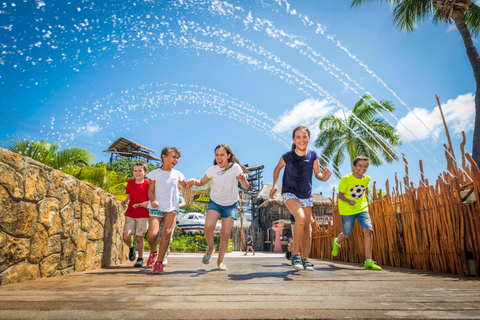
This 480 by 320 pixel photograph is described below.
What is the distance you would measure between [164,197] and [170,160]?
48cm

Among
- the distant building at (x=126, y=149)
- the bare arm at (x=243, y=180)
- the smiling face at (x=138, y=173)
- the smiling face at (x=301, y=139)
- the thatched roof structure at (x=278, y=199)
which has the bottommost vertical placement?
the bare arm at (x=243, y=180)

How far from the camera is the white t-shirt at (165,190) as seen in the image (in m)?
3.79

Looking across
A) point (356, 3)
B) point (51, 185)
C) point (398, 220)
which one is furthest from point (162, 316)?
point (356, 3)

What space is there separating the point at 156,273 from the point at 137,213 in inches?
52.9

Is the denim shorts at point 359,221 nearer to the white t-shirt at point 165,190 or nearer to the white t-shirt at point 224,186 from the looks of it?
the white t-shirt at point 224,186

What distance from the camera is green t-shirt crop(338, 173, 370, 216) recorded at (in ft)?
14.7

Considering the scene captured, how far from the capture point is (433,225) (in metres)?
3.62

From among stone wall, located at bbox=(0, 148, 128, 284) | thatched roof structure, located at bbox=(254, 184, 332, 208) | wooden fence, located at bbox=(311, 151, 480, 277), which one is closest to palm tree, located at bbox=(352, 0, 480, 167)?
wooden fence, located at bbox=(311, 151, 480, 277)

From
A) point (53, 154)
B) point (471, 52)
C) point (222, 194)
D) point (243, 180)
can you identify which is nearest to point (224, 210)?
point (222, 194)

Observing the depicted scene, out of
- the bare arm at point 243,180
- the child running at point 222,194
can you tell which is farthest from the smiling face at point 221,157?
the bare arm at point 243,180

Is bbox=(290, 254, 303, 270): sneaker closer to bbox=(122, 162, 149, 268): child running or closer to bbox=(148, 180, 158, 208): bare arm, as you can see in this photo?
bbox=(148, 180, 158, 208): bare arm

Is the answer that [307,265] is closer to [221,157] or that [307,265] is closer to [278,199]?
[221,157]

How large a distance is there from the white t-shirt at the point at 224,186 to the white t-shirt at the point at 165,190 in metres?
0.47

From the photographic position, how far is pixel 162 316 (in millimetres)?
1367
